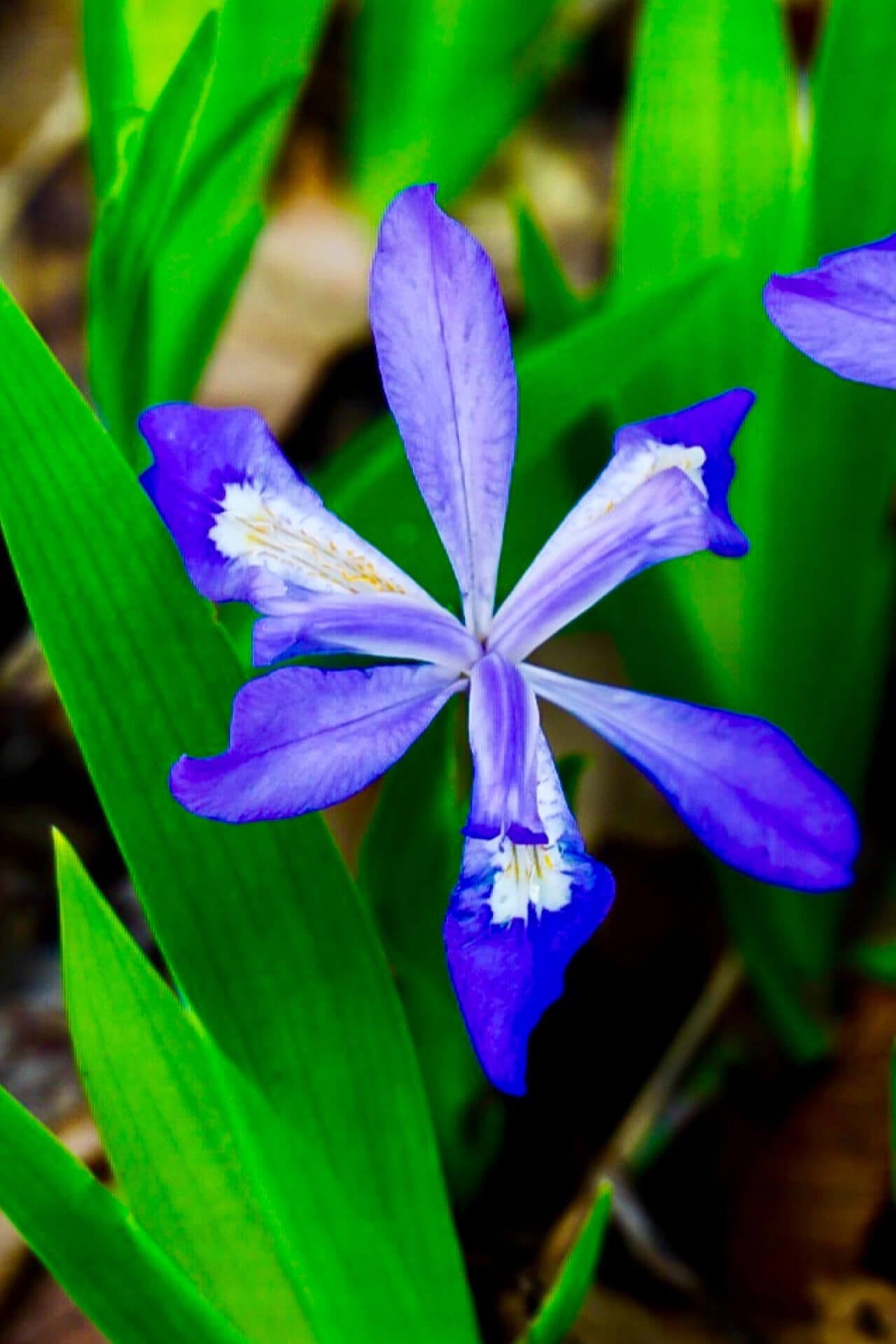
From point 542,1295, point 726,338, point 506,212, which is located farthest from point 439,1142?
point 506,212

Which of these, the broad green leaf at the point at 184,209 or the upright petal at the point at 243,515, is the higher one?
the broad green leaf at the point at 184,209

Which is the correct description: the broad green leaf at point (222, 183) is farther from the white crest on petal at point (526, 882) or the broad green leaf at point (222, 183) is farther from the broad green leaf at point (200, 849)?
the white crest on petal at point (526, 882)

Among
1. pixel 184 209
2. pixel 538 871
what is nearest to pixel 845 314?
pixel 538 871

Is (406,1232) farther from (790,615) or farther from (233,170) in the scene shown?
(233,170)

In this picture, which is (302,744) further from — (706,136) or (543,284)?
(706,136)

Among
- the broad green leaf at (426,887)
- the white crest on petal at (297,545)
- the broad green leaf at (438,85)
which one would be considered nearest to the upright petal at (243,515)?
the white crest on petal at (297,545)

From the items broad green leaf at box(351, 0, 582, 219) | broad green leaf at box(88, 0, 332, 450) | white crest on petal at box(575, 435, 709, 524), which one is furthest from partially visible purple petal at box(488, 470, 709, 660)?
broad green leaf at box(351, 0, 582, 219)

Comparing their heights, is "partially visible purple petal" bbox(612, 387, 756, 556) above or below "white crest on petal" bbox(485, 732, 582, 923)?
above

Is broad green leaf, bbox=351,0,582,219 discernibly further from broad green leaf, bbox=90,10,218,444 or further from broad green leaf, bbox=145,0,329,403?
broad green leaf, bbox=90,10,218,444
